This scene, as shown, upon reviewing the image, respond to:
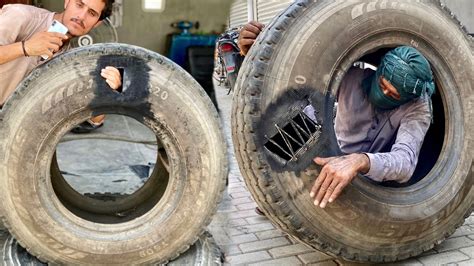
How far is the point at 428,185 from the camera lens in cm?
279

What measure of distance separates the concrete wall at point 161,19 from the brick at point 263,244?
115 inches

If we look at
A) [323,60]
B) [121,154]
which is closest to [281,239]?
[323,60]

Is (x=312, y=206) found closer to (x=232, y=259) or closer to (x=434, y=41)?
(x=232, y=259)

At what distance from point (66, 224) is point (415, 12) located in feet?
7.09

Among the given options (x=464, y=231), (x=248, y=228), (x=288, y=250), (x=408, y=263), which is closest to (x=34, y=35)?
(x=248, y=228)

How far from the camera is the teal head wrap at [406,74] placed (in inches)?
107

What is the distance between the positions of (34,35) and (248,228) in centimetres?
175

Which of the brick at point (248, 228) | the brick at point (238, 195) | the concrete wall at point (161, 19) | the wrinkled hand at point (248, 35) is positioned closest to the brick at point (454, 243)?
the brick at point (248, 228)

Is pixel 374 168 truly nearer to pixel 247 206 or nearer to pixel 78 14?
pixel 247 206

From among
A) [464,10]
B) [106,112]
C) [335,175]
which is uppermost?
[464,10]

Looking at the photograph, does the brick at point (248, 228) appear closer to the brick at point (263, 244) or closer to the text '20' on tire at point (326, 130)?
the brick at point (263, 244)

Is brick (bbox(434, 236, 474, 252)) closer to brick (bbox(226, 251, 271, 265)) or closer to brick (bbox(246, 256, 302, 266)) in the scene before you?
brick (bbox(246, 256, 302, 266))

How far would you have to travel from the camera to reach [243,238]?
10.1 feet

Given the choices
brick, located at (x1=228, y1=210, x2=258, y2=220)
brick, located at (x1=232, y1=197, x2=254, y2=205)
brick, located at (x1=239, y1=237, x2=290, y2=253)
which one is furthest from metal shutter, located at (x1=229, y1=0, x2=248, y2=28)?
brick, located at (x1=239, y1=237, x2=290, y2=253)
